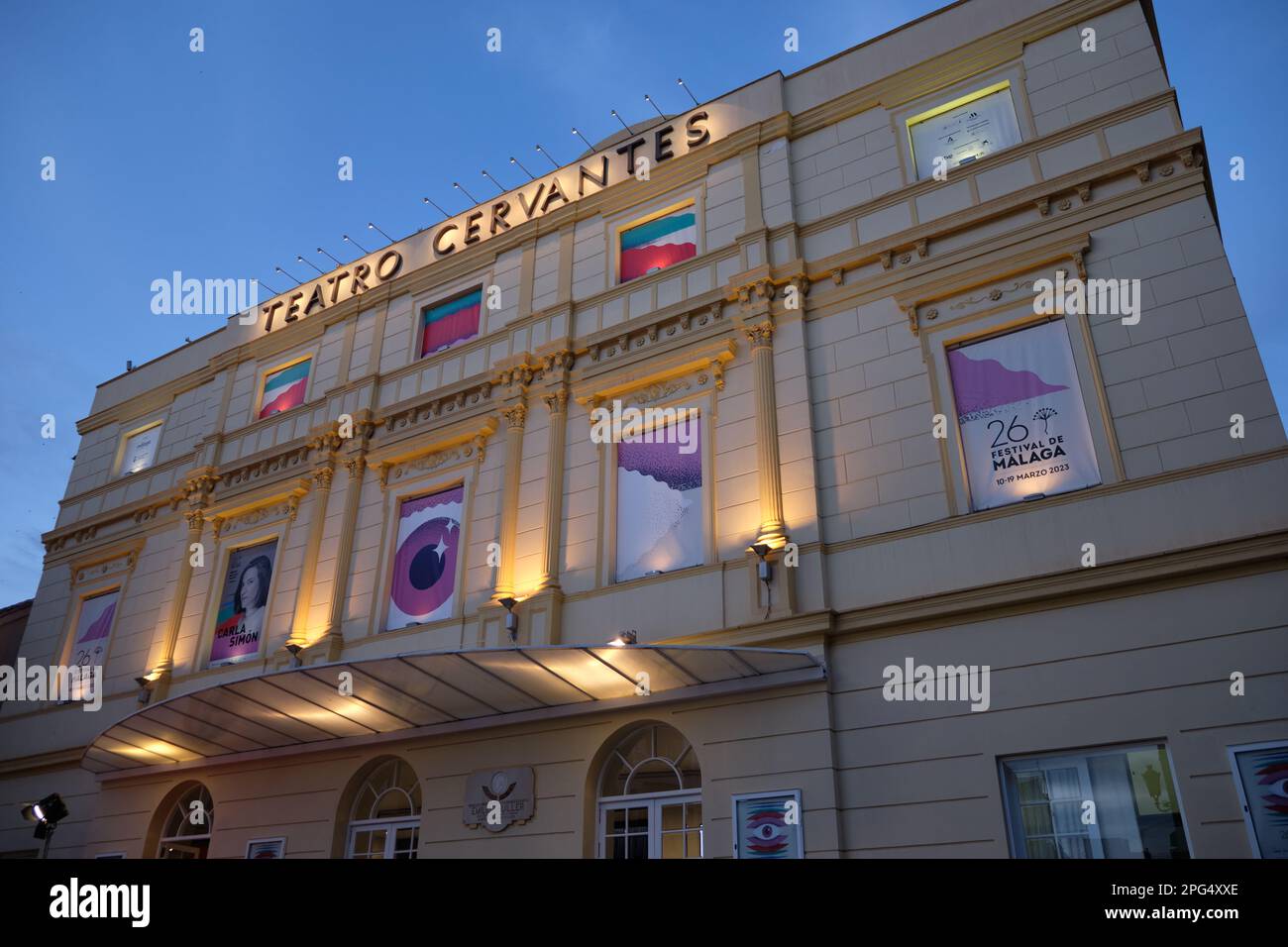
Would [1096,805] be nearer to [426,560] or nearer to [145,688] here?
[426,560]

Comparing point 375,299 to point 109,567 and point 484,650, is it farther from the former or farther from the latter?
point 484,650

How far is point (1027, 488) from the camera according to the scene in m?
10.8

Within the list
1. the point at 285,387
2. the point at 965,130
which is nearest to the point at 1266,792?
the point at 965,130

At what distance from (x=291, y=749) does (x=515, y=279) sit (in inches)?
348

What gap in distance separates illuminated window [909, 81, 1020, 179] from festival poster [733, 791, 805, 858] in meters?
8.99

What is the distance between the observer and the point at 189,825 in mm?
15422

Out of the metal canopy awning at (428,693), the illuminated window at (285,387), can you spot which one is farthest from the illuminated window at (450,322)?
the metal canopy awning at (428,693)

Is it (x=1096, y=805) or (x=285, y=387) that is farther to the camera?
(x=285, y=387)

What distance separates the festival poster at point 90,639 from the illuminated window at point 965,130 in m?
17.8

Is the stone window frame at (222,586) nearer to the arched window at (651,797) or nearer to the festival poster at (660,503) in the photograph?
the festival poster at (660,503)

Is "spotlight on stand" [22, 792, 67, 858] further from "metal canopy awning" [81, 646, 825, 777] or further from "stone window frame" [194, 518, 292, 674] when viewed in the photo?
"stone window frame" [194, 518, 292, 674]

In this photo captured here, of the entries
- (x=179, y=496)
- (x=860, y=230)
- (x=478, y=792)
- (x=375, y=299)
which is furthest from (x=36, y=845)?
(x=860, y=230)

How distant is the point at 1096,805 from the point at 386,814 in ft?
31.6
